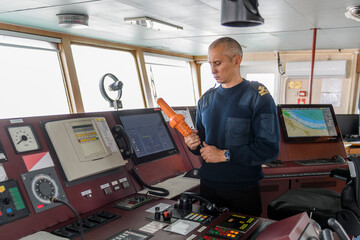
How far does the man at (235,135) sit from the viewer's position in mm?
1695

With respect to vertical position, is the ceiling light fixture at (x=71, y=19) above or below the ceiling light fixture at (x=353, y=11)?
above

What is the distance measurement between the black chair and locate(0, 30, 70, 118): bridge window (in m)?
3.49

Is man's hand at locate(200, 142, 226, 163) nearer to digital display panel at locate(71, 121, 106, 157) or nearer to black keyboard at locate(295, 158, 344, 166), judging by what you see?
digital display panel at locate(71, 121, 106, 157)

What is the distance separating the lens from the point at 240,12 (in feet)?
7.42

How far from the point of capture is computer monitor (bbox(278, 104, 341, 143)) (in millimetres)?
3018

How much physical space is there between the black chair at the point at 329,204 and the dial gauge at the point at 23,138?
1.51 m

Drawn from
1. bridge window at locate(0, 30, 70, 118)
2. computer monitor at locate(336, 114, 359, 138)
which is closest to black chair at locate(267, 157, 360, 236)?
computer monitor at locate(336, 114, 359, 138)

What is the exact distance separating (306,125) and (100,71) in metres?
3.58

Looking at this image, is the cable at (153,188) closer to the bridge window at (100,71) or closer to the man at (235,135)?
the man at (235,135)

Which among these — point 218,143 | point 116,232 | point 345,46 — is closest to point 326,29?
point 345,46

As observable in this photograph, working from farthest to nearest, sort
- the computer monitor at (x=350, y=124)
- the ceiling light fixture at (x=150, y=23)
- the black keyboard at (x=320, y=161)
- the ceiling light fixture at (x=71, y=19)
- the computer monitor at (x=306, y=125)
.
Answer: the computer monitor at (x=350, y=124) → the ceiling light fixture at (x=150, y=23) → the ceiling light fixture at (x=71, y=19) → the computer monitor at (x=306, y=125) → the black keyboard at (x=320, y=161)

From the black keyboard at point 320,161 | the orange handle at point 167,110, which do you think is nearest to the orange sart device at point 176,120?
the orange handle at point 167,110

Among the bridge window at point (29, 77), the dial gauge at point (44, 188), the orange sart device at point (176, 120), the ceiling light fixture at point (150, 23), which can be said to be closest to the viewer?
the dial gauge at point (44, 188)

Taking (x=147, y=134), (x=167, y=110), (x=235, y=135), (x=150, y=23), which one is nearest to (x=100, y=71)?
(x=150, y=23)
